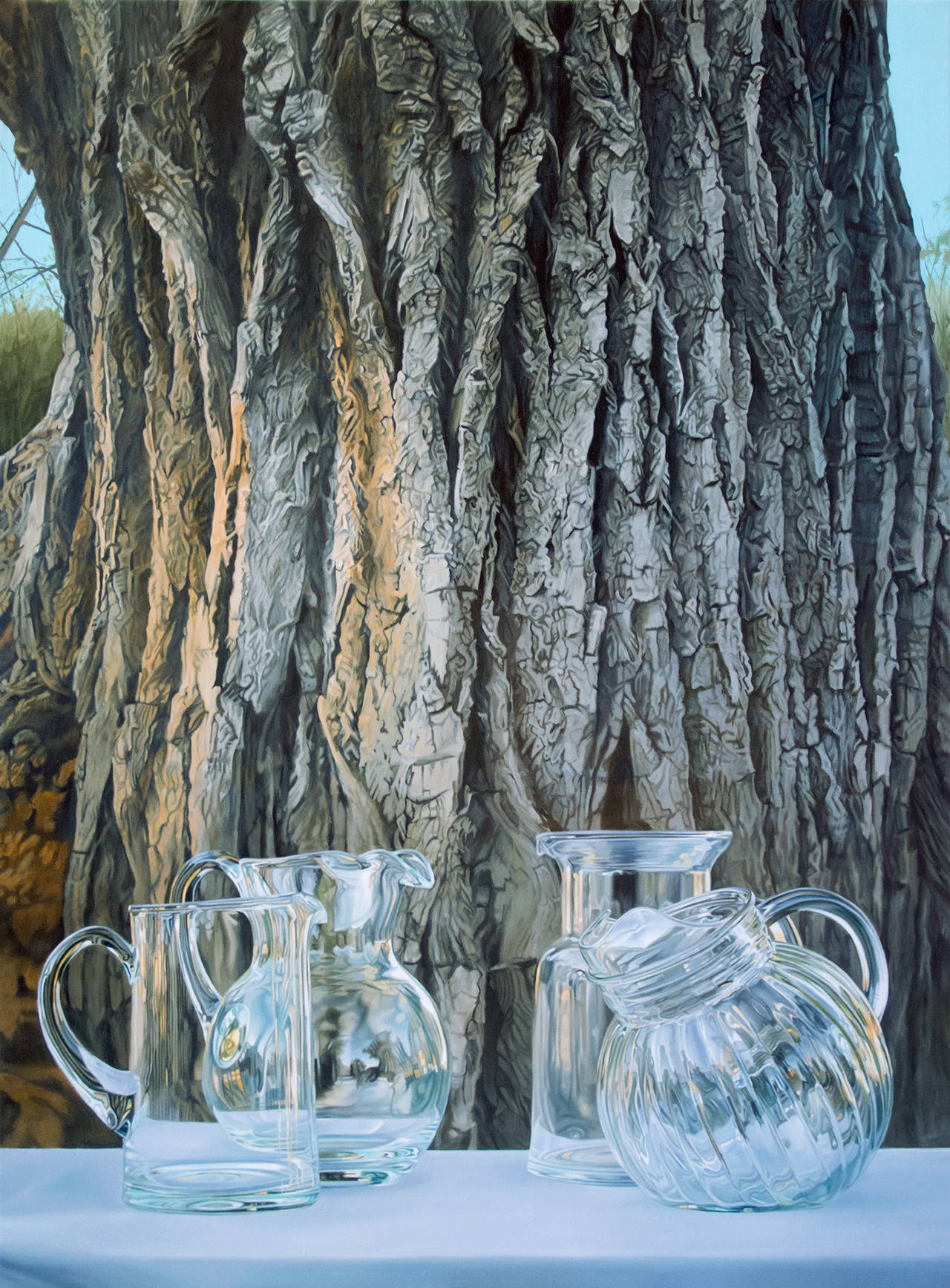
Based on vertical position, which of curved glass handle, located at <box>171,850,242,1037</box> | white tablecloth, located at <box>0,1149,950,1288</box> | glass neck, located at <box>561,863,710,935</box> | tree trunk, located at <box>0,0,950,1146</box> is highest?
tree trunk, located at <box>0,0,950,1146</box>

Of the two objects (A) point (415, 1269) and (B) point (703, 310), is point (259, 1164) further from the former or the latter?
(B) point (703, 310)

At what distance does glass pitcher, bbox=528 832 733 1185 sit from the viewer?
29.0 inches

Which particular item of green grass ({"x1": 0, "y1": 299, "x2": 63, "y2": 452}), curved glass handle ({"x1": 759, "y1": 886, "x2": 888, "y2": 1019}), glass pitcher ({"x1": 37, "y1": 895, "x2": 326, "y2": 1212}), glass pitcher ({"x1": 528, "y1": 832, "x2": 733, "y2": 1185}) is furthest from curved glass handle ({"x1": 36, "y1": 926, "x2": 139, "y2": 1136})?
green grass ({"x1": 0, "y1": 299, "x2": 63, "y2": 452})

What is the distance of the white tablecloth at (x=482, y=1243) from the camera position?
0.55 meters

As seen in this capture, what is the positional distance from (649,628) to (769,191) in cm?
39

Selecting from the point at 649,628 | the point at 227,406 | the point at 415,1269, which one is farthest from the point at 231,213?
the point at 415,1269

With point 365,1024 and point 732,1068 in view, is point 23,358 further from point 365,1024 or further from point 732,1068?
point 732,1068

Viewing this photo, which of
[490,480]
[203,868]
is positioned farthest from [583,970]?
[490,480]

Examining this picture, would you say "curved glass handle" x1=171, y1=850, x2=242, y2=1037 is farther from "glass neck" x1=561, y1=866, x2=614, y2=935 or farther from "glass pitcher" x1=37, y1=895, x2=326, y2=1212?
"glass neck" x1=561, y1=866, x2=614, y2=935

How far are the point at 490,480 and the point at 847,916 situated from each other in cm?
47

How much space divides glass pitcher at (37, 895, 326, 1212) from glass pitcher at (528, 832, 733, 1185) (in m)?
0.17

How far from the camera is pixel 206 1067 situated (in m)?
0.65

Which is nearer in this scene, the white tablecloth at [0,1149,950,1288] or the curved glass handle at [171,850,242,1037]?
the white tablecloth at [0,1149,950,1288]

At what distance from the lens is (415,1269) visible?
554 millimetres
